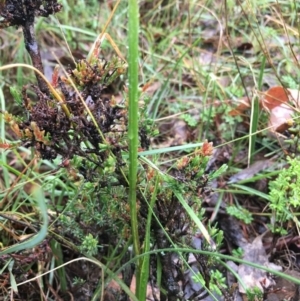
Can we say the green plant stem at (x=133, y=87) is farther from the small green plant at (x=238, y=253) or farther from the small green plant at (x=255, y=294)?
the small green plant at (x=238, y=253)

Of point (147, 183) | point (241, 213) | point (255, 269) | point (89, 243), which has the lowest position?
point (255, 269)

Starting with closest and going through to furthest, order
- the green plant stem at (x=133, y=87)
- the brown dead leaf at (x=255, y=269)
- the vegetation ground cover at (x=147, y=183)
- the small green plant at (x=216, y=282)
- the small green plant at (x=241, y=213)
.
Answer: the green plant stem at (x=133, y=87) → the vegetation ground cover at (x=147, y=183) → the small green plant at (x=216, y=282) → the brown dead leaf at (x=255, y=269) → the small green plant at (x=241, y=213)

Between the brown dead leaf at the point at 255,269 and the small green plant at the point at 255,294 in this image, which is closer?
the small green plant at the point at 255,294

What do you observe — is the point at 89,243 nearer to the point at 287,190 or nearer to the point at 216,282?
the point at 216,282

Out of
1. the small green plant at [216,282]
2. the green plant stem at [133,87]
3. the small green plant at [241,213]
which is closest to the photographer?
the green plant stem at [133,87]

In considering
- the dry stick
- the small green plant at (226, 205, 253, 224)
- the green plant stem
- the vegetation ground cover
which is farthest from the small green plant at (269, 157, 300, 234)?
the dry stick

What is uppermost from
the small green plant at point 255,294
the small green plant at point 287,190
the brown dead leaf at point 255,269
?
the small green plant at point 287,190

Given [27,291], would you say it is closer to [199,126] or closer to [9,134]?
[9,134]

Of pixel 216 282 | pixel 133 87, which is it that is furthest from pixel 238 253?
pixel 133 87

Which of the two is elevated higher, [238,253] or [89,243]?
[89,243]

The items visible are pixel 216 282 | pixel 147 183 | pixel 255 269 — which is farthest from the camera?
pixel 255 269

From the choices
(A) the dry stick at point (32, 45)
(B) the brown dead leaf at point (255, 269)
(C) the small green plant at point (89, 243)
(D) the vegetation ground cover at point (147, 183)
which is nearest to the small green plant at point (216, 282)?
(D) the vegetation ground cover at point (147, 183)

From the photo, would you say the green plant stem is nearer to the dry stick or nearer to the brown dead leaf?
the dry stick
